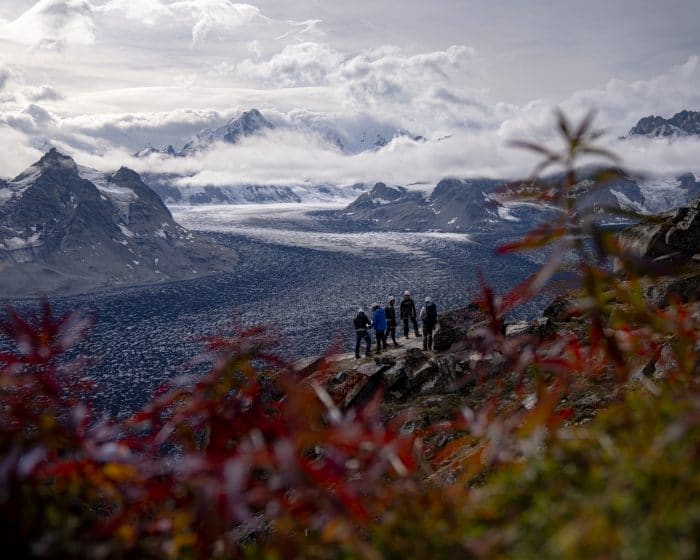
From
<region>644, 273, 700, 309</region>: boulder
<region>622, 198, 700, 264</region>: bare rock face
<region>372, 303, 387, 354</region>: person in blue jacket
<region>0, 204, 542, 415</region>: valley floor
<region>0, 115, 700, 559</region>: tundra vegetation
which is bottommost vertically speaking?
<region>0, 204, 542, 415</region>: valley floor

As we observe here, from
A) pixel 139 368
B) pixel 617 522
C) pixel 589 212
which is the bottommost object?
pixel 139 368

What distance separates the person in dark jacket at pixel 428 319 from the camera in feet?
86.7

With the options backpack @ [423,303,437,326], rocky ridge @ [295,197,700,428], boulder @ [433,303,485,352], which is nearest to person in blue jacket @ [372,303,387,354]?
rocky ridge @ [295,197,700,428]

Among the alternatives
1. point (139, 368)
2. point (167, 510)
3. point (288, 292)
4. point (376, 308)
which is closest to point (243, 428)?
point (167, 510)

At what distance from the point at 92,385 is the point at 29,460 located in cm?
184

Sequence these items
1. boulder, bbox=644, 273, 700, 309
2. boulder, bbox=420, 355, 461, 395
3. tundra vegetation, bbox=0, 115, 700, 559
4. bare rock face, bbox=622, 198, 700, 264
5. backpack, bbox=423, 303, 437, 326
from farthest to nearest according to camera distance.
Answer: backpack, bbox=423, 303, 437, 326, bare rock face, bbox=622, 198, 700, 264, boulder, bbox=420, 355, 461, 395, boulder, bbox=644, 273, 700, 309, tundra vegetation, bbox=0, 115, 700, 559

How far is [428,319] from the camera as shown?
→ 26828 millimetres

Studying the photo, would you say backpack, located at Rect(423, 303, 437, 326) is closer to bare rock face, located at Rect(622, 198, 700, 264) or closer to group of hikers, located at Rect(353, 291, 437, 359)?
group of hikers, located at Rect(353, 291, 437, 359)

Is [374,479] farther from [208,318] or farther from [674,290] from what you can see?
[208,318]

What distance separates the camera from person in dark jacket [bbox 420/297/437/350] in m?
26.4

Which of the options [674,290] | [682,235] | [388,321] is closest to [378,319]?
[388,321]

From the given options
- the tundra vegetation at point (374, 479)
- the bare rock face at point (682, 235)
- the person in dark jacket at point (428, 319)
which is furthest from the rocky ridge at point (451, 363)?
the tundra vegetation at point (374, 479)

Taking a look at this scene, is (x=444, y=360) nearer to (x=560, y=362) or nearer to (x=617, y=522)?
(x=560, y=362)

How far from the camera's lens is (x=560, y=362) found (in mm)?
3525
